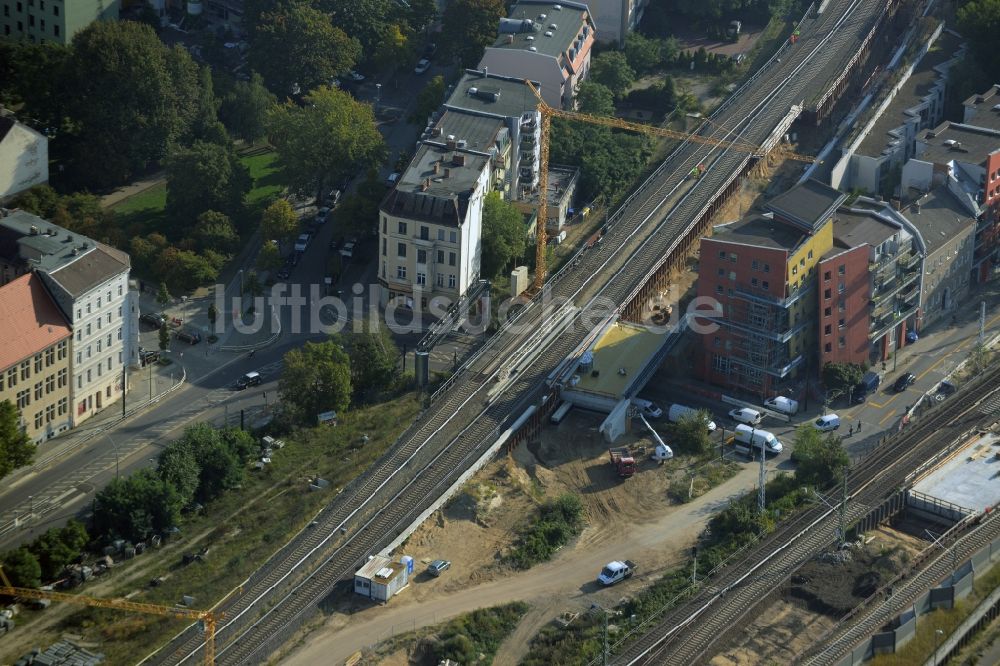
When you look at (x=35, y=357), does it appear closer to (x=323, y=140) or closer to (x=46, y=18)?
(x=323, y=140)

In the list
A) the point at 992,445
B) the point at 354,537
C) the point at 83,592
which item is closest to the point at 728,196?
the point at 992,445

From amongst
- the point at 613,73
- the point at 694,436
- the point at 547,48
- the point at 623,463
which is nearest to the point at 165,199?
the point at 547,48

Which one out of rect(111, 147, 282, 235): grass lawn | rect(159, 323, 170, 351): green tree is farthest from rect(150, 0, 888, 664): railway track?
rect(111, 147, 282, 235): grass lawn

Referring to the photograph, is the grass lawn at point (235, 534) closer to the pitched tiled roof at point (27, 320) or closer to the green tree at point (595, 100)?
the pitched tiled roof at point (27, 320)

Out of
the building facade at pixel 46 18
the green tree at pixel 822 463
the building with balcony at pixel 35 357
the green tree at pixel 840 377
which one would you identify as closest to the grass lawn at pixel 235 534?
the building with balcony at pixel 35 357

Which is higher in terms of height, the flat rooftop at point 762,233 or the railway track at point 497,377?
the flat rooftop at point 762,233

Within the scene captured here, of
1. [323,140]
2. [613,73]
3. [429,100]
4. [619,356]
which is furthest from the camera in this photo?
[613,73]

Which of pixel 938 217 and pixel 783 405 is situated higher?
pixel 938 217
